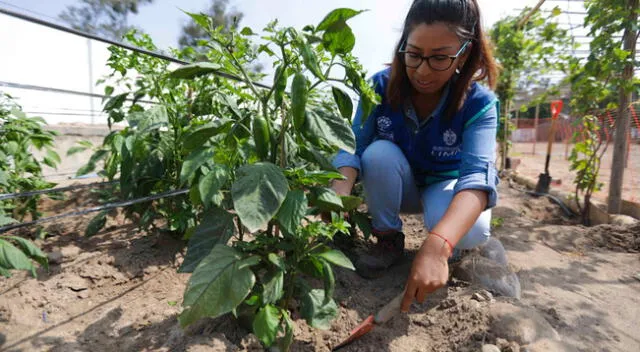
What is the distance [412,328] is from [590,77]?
10.1 ft

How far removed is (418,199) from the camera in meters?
2.14

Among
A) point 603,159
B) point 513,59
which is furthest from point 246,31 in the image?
point 603,159

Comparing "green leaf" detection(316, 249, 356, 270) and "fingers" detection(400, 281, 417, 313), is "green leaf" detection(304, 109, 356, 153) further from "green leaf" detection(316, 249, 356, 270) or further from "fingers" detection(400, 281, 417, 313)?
"fingers" detection(400, 281, 417, 313)

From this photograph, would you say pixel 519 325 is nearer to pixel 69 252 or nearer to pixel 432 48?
pixel 432 48

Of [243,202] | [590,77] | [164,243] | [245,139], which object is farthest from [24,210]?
[590,77]

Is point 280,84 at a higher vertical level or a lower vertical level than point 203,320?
higher

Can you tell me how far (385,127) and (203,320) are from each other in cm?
123

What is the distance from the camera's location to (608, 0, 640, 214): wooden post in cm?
309

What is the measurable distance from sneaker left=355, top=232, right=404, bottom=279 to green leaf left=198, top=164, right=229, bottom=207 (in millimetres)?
990

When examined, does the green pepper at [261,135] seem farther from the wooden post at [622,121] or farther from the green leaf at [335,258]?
the wooden post at [622,121]

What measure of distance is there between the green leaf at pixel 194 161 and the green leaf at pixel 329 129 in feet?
1.05

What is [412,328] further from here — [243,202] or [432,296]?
[243,202]

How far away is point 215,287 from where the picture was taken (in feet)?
3.21

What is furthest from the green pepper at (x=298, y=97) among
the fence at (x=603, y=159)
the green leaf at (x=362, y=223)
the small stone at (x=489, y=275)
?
the fence at (x=603, y=159)
